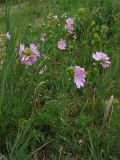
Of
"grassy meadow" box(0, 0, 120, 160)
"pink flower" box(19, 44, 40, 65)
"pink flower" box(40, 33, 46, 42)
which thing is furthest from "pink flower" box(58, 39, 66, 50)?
"pink flower" box(19, 44, 40, 65)

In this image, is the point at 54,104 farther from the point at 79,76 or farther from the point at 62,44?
the point at 62,44

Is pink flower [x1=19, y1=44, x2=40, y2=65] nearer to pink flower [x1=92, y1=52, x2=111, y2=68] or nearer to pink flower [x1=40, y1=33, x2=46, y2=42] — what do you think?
pink flower [x1=92, y1=52, x2=111, y2=68]

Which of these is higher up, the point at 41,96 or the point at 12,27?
the point at 12,27

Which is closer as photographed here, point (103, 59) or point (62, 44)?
point (103, 59)

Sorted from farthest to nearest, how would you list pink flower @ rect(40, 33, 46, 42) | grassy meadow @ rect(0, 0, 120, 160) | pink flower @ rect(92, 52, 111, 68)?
pink flower @ rect(40, 33, 46, 42)
pink flower @ rect(92, 52, 111, 68)
grassy meadow @ rect(0, 0, 120, 160)

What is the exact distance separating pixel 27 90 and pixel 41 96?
20 cm

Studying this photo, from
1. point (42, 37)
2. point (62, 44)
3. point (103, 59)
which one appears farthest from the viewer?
point (42, 37)

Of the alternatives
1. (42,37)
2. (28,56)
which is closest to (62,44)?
(42,37)

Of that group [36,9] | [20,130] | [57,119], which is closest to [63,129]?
→ [57,119]

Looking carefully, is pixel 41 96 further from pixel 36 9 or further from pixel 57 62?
pixel 36 9

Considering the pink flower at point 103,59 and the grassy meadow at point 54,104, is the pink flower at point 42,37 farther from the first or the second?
the pink flower at point 103,59

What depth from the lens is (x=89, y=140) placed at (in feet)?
7.55

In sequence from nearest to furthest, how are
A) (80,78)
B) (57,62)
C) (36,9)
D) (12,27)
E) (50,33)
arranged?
(80,78), (12,27), (57,62), (50,33), (36,9)

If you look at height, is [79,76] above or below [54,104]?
above
